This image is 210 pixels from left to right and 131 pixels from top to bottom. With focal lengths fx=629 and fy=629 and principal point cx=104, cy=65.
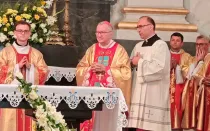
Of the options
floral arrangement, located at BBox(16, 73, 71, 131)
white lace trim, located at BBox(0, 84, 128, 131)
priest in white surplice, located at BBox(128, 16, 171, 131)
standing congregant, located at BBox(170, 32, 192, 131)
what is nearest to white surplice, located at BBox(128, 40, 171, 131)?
priest in white surplice, located at BBox(128, 16, 171, 131)

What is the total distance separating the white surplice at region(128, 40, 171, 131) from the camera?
23.7ft

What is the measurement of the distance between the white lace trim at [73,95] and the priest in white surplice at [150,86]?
3.33ft

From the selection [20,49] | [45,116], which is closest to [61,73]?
[20,49]

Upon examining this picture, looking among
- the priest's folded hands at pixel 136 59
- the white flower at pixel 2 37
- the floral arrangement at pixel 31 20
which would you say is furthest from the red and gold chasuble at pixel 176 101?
the white flower at pixel 2 37

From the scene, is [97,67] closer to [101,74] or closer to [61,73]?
[101,74]

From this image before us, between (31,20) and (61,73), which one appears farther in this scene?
(61,73)

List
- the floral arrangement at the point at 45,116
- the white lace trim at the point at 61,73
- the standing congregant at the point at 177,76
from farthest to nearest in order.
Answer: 1. the standing congregant at the point at 177,76
2. the white lace trim at the point at 61,73
3. the floral arrangement at the point at 45,116

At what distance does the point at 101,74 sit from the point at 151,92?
Answer: 25.2 inches

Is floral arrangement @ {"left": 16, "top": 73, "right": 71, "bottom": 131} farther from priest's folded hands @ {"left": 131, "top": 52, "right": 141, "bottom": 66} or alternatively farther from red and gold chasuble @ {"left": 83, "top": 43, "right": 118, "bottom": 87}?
priest's folded hands @ {"left": 131, "top": 52, "right": 141, "bottom": 66}

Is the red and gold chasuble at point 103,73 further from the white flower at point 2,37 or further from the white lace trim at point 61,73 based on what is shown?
the white flower at point 2,37

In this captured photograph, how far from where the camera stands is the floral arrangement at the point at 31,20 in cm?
799

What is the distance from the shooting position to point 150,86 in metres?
7.32

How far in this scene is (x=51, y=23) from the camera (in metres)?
8.49

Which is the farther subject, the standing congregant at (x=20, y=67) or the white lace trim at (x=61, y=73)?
the white lace trim at (x=61, y=73)
